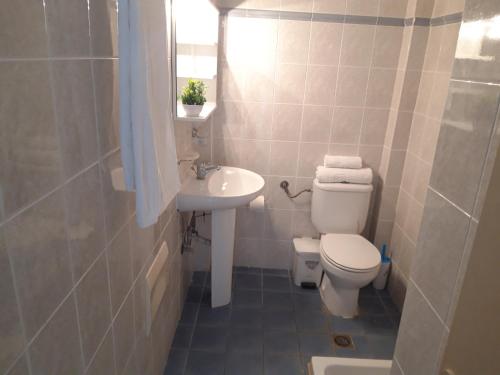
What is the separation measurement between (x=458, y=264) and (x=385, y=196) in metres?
1.93

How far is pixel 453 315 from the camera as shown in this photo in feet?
2.42

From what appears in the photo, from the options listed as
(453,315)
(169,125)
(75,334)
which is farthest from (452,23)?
(75,334)

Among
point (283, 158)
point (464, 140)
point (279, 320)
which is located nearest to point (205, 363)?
point (279, 320)

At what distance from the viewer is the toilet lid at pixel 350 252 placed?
2.21 metres

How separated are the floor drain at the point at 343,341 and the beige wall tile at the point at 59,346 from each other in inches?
63.5

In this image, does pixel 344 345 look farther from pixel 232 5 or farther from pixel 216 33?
pixel 232 5

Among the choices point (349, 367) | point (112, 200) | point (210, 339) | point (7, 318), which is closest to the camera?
point (7, 318)

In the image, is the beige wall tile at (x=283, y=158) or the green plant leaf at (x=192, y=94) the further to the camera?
the beige wall tile at (x=283, y=158)

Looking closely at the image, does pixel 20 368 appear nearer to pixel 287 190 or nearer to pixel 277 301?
pixel 277 301

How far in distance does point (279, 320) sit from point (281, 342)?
0.19 metres

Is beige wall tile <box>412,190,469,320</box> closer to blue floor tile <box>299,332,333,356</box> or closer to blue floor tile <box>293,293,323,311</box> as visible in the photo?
blue floor tile <box>299,332,333,356</box>

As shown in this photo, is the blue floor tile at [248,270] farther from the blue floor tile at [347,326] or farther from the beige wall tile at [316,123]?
the beige wall tile at [316,123]

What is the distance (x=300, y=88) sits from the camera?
8.10 ft

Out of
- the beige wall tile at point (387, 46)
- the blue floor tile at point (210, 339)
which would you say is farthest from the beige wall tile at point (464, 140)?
the beige wall tile at point (387, 46)
